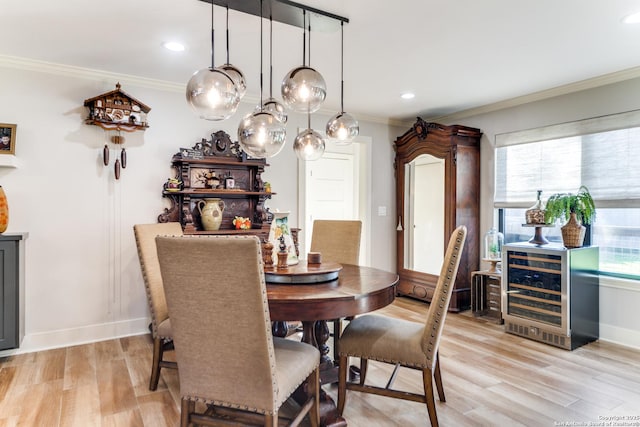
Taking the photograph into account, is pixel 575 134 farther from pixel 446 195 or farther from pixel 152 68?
pixel 152 68

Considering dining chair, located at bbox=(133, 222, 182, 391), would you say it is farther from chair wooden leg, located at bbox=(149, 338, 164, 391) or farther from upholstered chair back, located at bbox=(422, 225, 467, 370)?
upholstered chair back, located at bbox=(422, 225, 467, 370)

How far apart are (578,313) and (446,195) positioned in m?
1.73

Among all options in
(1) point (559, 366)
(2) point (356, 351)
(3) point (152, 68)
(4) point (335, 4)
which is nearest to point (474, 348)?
(1) point (559, 366)

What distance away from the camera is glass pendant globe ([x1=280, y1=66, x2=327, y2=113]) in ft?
7.08

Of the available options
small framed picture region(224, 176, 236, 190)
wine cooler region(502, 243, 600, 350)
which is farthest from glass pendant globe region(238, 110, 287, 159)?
wine cooler region(502, 243, 600, 350)

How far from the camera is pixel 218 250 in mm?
1468

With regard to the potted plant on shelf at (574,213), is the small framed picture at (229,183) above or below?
above

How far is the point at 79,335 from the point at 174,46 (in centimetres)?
257

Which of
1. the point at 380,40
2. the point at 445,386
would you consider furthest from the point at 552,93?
the point at 445,386

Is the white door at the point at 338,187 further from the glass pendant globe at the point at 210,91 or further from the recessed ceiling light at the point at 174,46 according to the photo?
the glass pendant globe at the point at 210,91

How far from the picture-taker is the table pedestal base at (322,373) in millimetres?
2094

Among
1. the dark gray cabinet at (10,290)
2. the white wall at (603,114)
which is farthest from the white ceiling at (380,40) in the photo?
the dark gray cabinet at (10,290)

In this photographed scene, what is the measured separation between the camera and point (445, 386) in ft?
8.44

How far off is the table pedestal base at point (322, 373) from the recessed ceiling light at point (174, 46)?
2.16 meters
